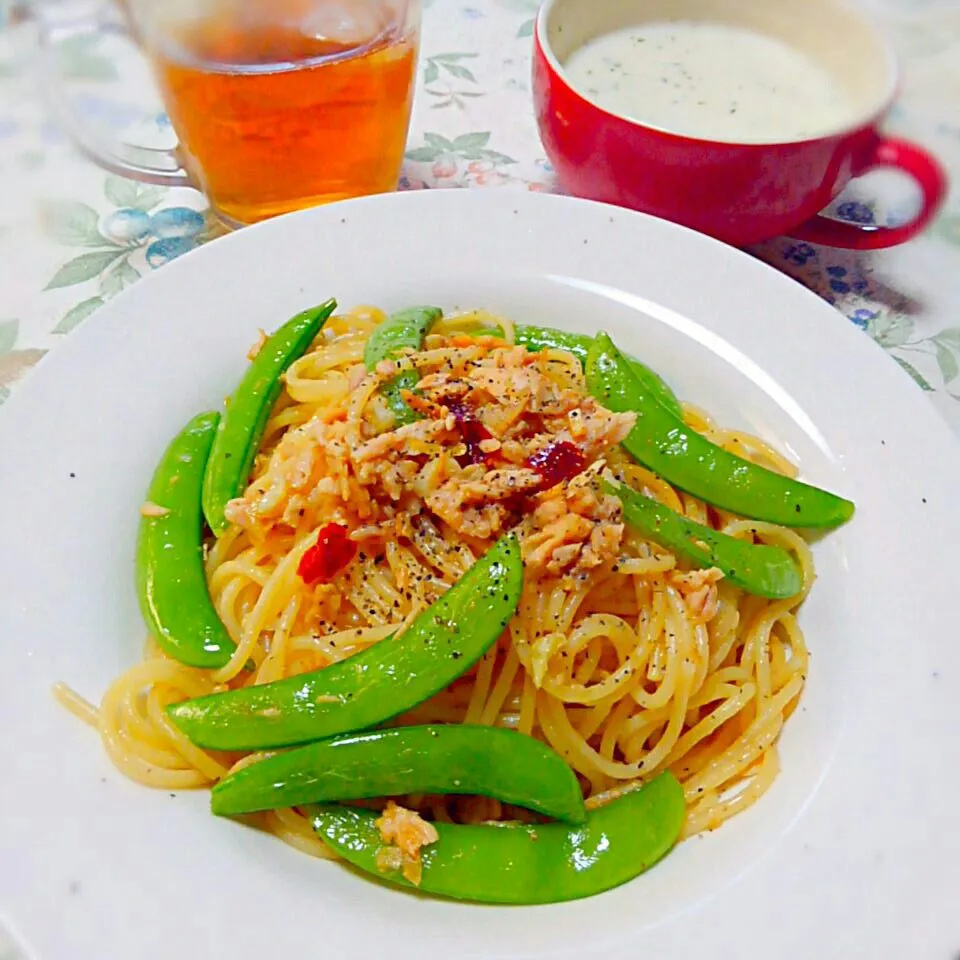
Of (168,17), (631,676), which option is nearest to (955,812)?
(631,676)

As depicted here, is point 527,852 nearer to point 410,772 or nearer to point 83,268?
point 410,772

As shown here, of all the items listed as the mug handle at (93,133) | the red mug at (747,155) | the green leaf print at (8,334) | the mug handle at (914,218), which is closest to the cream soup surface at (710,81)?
the red mug at (747,155)

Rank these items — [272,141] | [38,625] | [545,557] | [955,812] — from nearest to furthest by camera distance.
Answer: [955,812] < [38,625] < [545,557] < [272,141]

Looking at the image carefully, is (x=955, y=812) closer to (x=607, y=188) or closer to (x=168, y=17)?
(x=607, y=188)

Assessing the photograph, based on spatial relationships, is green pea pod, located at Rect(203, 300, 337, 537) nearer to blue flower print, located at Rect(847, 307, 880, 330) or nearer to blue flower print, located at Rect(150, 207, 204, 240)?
blue flower print, located at Rect(150, 207, 204, 240)

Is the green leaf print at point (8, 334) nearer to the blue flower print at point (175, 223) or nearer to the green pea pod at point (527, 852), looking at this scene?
the blue flower print at point (175, 223)

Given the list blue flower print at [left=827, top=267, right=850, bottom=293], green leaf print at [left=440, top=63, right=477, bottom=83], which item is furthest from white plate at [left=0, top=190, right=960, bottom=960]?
green leaf print at [left=440, top=63, right=477, bottom=83]
